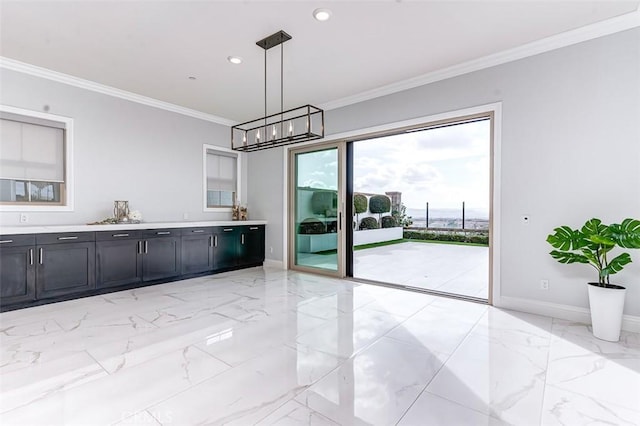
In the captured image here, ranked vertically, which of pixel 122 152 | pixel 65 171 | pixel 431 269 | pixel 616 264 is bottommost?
pixel 431 269

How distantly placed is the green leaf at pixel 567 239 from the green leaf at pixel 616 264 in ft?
0.89

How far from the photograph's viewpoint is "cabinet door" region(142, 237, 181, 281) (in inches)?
181

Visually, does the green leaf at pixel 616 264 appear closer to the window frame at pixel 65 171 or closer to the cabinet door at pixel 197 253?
the cabinet door at pixel 197 253

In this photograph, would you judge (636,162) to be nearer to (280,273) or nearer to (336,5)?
(336,5)

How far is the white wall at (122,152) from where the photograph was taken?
4.02 meters

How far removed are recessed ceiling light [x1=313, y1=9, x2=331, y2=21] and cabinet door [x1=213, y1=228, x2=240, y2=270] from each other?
3817mm

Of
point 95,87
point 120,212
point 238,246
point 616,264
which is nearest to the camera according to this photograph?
point 616,264

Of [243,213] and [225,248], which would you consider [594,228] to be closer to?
[225,248]

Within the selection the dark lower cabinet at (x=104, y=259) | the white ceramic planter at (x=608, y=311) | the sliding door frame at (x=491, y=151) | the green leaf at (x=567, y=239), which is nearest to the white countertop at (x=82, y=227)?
the dark lower cabinet at (x=104, y=259)

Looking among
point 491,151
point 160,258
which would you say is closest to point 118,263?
point 160,258

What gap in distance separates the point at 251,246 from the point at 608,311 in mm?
5161

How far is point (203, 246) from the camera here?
5.28 meters

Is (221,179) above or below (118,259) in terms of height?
above

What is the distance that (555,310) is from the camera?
332cm
